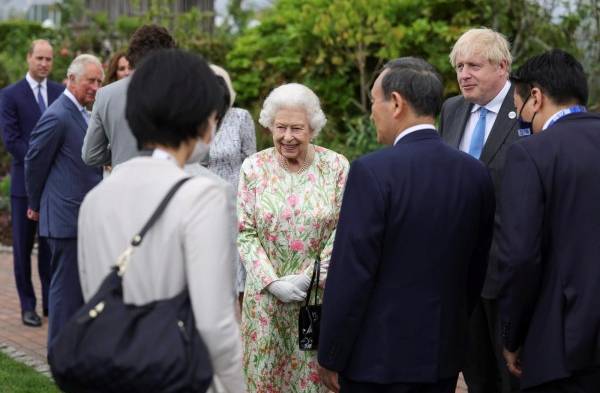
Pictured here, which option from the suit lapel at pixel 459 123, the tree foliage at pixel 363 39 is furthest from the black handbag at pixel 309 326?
the tree foliage at pixel 363 39

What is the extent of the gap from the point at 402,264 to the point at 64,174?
11.3 ft

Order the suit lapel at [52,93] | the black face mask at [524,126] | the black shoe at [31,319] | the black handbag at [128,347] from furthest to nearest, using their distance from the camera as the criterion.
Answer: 1. the suit lapel at [52,93]
2. the black shoe at [31,319]
3. the black face mask at [524,126]
4. the black handbag at [128,347]

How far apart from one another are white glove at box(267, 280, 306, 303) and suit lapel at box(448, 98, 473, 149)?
1.22 meters

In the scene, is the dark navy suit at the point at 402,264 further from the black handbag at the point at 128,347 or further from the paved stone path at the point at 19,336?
the paved stone path at the point at 19,336

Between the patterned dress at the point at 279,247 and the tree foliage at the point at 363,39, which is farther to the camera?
the tree foliage at the point at 363,39

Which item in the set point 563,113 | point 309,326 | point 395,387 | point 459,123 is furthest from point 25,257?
point 563,113

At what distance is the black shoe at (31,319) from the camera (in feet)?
24.6

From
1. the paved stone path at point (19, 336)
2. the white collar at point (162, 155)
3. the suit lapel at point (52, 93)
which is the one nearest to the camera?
the white collar at point (162, 155)

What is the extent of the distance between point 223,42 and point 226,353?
11538 mm

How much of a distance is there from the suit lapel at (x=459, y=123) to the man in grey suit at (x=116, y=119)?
1.65m

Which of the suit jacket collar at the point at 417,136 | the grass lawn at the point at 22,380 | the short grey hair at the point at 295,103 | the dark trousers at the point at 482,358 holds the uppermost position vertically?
the suit jacket collar at the point at 417,136

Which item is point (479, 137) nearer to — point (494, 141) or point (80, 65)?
point (494, 141)

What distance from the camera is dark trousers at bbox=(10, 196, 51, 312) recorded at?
759 centimetres

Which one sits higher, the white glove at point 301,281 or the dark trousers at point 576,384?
the dark trousers at point 576,384
